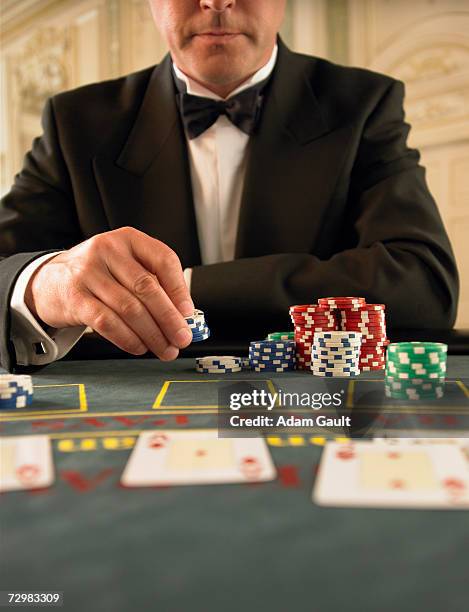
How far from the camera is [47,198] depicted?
9.09 feet

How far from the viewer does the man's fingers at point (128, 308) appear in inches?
58.3

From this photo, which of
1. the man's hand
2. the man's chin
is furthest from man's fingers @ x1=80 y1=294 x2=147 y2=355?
the man's chin

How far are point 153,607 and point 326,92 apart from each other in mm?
2670

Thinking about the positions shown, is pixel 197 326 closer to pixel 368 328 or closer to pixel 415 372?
pixel 368 328

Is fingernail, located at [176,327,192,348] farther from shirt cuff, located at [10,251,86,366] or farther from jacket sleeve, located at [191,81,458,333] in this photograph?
jacket sleeve, located at [191,81,458,333]

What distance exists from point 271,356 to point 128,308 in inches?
13.4

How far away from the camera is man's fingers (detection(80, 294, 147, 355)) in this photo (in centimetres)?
151

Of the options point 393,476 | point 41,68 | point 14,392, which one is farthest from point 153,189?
point 41,68

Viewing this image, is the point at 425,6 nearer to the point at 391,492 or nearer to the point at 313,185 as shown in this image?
the point at 313,185

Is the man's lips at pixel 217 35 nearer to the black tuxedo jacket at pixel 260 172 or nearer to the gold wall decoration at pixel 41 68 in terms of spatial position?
the black tuxedo jacket at pixel 260 172

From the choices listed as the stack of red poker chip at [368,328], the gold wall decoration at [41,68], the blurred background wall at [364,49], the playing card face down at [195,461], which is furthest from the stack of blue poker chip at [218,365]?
the gold wall decoration at [41,68]

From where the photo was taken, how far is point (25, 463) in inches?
29.7

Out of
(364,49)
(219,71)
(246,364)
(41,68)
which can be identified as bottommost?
(246,364)

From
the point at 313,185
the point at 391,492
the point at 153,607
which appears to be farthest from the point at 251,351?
the point at 313,185
